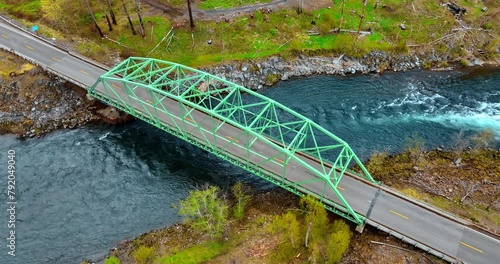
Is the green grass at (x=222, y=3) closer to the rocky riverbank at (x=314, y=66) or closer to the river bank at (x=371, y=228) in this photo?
the rocky riverbank at (x=314, y=66)

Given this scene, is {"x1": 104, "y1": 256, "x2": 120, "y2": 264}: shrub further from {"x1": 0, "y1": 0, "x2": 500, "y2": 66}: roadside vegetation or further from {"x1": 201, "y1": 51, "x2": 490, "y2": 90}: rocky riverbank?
{"x1": 0, "y1": 0, "x2": 500, "y2": 66}: roadside vegetation

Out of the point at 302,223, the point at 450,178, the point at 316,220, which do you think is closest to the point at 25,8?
the point at 302,223

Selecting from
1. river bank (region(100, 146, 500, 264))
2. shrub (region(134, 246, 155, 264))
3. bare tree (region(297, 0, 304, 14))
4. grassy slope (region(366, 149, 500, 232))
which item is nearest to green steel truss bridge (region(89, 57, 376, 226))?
river bank (region(100, 146, 500, 264))

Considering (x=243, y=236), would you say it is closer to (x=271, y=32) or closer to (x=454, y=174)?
(x=454, y=174)

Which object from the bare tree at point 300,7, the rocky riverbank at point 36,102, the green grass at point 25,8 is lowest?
the rocky riverbank at point 36,102

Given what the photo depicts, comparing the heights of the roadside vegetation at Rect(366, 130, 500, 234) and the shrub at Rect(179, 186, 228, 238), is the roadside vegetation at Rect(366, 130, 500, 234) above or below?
below

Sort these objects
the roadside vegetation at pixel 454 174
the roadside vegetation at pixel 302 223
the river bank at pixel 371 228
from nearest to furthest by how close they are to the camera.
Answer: the roadside vegetation at pixel 302 223 → the river bank at pixel 371 228 → the roadside vegetation at pixel 454 174

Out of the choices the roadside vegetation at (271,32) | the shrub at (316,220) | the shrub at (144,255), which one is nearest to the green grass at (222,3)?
the roadside vegetation at (271,32)
